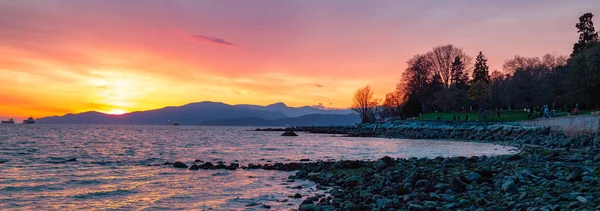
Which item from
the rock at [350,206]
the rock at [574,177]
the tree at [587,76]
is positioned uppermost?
the tree at [587,76]

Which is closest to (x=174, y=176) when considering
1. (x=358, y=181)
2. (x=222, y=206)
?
(x=222, y=206)

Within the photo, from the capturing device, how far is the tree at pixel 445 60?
91.6 metres

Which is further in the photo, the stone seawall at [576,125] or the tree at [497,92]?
the tree at [497,92]

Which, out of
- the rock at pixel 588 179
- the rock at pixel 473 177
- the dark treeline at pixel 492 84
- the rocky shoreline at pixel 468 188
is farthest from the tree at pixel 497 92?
the rock at pixel 588 179

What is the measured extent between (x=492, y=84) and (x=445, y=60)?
35.2 ft

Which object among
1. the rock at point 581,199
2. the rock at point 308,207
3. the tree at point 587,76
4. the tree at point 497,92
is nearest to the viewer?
the rock at point 581,199

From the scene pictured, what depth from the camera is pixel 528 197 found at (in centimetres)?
1014

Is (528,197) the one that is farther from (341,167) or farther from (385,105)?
(385,105)

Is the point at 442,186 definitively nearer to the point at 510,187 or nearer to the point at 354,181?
the point at 510,187

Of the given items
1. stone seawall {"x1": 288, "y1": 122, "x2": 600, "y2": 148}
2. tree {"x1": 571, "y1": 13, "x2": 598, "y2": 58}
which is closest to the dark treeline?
tree {"x1": 571, "y1": 13, "x2": 598, "y2": 58}

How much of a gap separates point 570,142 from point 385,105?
326 feet

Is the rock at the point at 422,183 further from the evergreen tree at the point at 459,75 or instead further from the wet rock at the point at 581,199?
the evergreen tree at the point at 459,75

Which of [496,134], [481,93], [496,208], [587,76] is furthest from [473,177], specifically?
[481,93]

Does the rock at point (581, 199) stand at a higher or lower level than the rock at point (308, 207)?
higher
